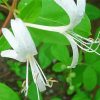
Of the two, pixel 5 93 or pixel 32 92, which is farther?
pixel 32 92

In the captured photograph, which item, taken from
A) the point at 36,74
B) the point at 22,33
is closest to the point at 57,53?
the point at 36,74

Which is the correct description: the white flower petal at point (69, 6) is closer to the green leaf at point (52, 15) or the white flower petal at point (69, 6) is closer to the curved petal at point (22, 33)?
the curved petal at point (22, 33)

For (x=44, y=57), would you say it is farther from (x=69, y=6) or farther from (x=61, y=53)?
(x=69, y=6)


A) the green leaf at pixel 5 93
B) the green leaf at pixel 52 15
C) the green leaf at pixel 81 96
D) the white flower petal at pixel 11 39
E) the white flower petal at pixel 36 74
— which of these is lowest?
the green leaf at pixel 81 96

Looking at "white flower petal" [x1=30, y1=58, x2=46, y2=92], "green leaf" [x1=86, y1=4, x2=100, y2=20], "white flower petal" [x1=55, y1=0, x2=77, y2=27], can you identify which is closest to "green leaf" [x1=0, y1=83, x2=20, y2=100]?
"white flower petal" [x1=30, y1=58, x2=46, y2=92]

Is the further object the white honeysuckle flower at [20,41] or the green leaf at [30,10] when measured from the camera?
the green leaf at [30,10]

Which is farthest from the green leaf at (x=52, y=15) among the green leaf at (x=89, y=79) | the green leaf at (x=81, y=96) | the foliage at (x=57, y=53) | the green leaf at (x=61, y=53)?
the green leaf at (x=81, y=96)
